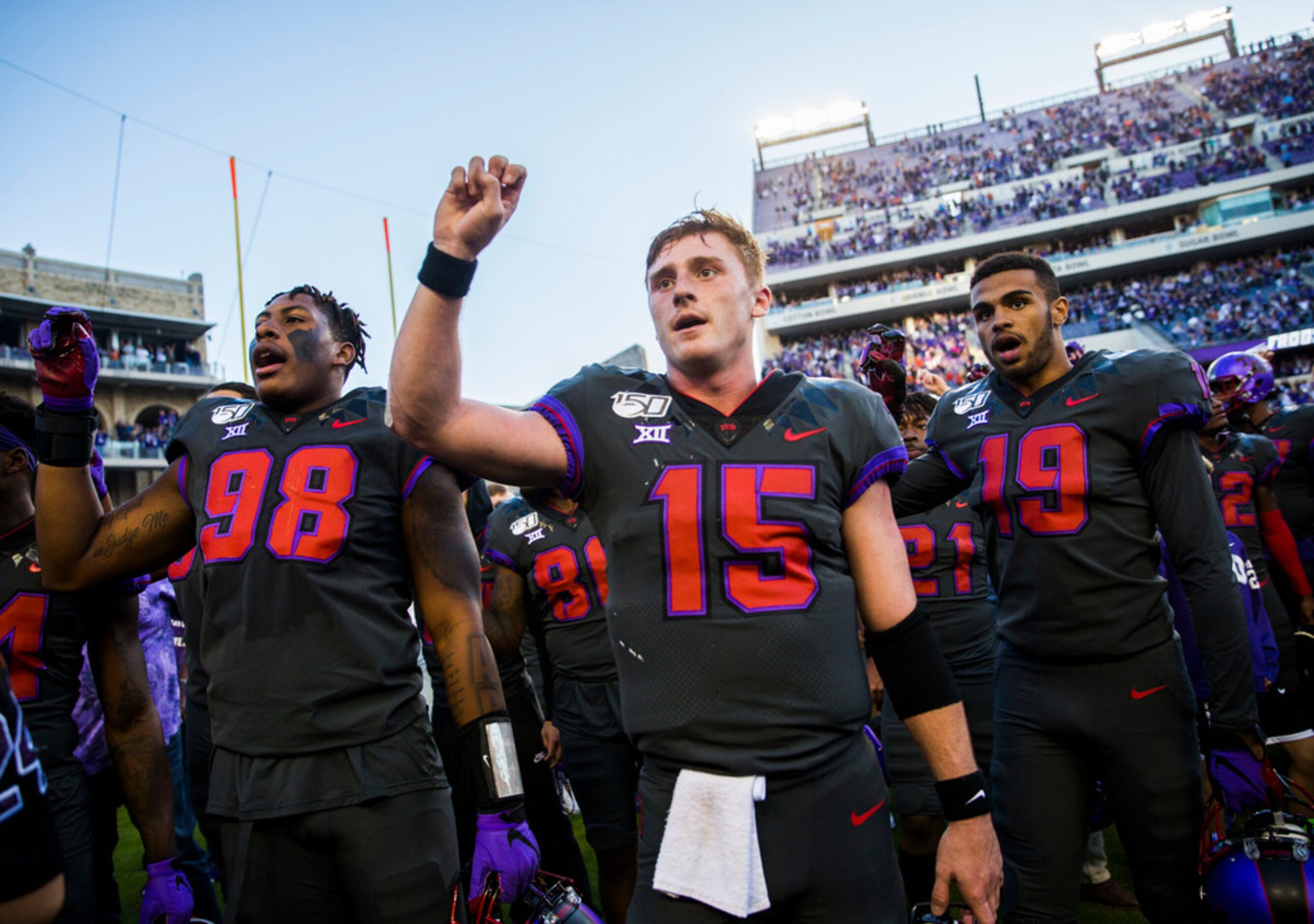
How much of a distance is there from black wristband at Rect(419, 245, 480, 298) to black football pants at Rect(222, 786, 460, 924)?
140 centimetres

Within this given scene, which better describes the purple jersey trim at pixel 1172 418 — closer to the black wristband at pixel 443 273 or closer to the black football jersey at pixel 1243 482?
the black wristband at pixel 443 273

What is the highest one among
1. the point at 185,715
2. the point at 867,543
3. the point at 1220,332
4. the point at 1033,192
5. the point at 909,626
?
the point at 1033,192

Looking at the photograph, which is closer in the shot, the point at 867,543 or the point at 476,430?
the point at 476,430

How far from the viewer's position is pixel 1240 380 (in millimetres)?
6109

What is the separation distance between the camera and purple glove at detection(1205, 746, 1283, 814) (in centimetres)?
300

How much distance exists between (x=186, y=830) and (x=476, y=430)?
4735mm

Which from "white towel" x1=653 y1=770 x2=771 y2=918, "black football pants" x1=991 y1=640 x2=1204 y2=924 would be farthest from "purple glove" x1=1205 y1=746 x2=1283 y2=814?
"white towel" x1=653 y1=770 x2=771 y2=918

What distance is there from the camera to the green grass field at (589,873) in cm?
416

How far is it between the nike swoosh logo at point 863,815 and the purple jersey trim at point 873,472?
28.5 inches

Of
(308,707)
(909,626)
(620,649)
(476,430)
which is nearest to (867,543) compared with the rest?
(909,626)

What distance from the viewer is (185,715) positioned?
436 centimetres

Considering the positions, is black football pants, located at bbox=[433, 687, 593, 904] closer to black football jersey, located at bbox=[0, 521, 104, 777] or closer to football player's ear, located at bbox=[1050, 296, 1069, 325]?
black football jersey, located at bbox=[0, 521, 104, 777]

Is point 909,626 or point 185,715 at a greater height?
point 909,626

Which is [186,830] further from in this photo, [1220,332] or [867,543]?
[1220,332]
